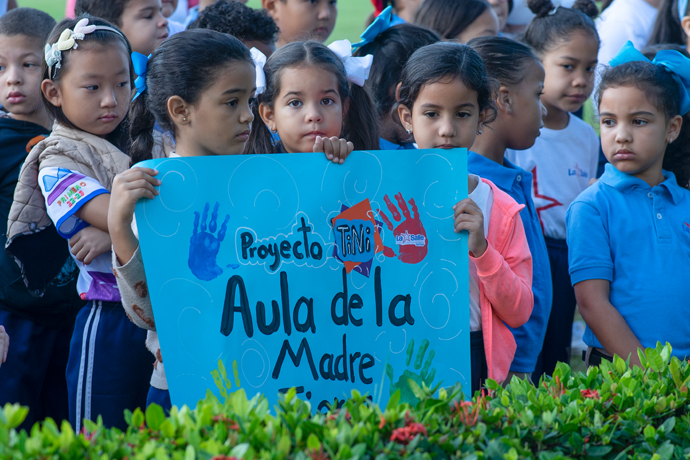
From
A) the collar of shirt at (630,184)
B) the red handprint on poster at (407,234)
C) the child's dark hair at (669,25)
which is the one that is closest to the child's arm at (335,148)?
the red handprint on poster at (407,234)

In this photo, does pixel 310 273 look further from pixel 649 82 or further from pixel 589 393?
pixel 649 82

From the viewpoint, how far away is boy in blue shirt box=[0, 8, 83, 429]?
2965 mm

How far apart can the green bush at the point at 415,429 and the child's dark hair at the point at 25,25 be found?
2.37m

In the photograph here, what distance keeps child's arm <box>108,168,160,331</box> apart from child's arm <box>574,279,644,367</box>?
1772mm

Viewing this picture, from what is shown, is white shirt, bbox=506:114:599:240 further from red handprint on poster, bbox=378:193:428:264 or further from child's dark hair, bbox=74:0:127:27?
child's dark hair, bbox=74:0:127:27

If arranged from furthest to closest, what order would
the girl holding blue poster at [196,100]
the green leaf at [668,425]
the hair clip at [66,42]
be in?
1. the hair clip at [66,42]
2. the girl holding blue poster at [196,100]
3. the green leaf at [668,425]

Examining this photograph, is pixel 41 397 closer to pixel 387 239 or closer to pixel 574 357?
pixel 387 239

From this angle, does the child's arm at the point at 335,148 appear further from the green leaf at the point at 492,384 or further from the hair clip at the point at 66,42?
the hair clip at the point at 66,42

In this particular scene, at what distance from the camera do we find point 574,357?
5.44 metres

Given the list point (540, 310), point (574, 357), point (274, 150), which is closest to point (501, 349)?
point (540, 310)

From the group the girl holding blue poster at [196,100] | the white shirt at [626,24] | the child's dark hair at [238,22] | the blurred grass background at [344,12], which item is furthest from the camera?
the blurred grass background at [344,12]

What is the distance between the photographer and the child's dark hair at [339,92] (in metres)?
2.87

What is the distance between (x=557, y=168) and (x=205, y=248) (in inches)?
107

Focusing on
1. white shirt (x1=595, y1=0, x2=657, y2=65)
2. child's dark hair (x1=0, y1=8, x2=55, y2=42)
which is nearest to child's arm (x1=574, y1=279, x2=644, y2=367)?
child's dark hair (x1=0, y1=8, x2=55, y2=42)
